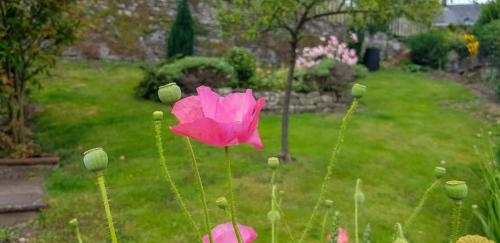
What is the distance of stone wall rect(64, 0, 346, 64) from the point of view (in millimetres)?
11062

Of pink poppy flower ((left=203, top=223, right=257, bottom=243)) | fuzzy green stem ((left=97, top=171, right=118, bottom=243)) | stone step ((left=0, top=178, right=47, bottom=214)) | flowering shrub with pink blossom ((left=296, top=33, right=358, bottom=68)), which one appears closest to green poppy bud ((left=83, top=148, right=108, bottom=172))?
fuzzy green stem ((left=97, top=171, right=118, bottom=243))

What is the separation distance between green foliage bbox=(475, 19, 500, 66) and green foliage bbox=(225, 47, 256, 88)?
21.0ft

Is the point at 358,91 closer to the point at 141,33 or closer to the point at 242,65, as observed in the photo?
the point at 242,65

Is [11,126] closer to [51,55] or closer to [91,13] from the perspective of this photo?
[51,55]

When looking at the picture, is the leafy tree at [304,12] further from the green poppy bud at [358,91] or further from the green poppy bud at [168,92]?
the green poppy bud at [168,92]

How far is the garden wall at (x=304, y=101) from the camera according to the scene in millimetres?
8680

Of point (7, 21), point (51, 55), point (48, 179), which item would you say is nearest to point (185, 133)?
point (48, 179)

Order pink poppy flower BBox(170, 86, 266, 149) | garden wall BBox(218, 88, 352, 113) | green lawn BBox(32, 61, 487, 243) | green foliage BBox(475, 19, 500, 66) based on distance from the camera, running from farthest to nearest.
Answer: green foliage BBox(475, 19, 500, 66) < garden wall BBox(218, 88, 352, 113) < green lawn BBox(32, 61, 487, 243) < pink poppy flower BBox(170, 86, 266, 149)

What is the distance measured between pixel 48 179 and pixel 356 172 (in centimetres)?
322

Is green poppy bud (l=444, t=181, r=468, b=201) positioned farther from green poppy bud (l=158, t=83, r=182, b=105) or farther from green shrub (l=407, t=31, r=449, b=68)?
green shrub (l=407, t=31, r=449, b=68)

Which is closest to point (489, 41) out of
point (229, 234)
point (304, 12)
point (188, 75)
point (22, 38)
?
point (188, 75)

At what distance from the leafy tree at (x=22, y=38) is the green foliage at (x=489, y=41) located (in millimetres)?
10073

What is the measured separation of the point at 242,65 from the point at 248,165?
403 cm

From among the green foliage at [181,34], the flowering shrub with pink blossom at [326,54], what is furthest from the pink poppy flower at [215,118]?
the green foliage at [181,34]
